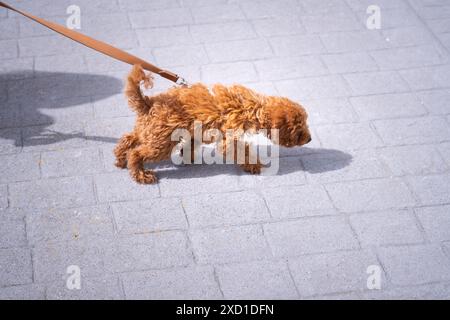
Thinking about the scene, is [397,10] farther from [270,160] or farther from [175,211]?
[175,211]

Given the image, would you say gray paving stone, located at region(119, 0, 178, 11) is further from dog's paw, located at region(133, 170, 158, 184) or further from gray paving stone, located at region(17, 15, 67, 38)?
dog's paw, located at region(133, 170, 158, 184)

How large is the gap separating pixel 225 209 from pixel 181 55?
104 inches

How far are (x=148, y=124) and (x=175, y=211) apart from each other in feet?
2.59

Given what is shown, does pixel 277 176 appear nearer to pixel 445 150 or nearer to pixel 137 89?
pixel 137 89

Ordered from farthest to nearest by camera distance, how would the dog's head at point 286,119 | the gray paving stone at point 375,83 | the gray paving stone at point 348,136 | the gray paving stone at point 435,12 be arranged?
the gray paving stone at point 435,12
the gray paving stone at point 375,83
the gray paving stone at point 348,136
the dog's head at point 286,119

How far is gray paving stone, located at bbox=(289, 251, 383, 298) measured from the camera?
Answer: 3.81 meters

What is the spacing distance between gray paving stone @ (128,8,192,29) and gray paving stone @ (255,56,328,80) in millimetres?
1439

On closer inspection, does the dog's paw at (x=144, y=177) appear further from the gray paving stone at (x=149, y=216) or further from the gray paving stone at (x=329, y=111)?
the gray paving stone at (x=329, y=111)

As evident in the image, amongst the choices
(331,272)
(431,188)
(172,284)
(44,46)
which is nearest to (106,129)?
(44,46)

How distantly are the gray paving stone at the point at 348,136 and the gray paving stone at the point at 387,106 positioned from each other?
0.71 ft

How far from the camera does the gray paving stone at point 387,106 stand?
18.2 ft

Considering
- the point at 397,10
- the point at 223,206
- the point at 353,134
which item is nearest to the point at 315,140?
the point at 353,134

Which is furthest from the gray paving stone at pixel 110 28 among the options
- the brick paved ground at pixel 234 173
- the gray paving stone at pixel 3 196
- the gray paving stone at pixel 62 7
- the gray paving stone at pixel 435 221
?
the gray paving stone at pixel 435 221

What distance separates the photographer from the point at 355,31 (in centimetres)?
692
